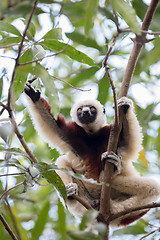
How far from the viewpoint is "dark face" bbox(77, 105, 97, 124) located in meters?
5.32

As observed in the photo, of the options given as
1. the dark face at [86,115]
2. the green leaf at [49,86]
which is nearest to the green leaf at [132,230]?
the dark face at [86,115]

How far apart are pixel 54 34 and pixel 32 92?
121 centimetres

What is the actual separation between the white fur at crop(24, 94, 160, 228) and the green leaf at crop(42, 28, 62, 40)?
49.7 inches

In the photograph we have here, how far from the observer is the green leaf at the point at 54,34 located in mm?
3576

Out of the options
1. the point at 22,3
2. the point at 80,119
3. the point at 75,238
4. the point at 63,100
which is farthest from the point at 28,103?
the point at 75,238

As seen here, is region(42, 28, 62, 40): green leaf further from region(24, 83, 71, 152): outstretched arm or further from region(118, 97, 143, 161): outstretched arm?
region(118, 97, 143, 161): outstretched arm

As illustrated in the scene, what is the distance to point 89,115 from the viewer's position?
210 inches

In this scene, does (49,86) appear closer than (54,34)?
Yes

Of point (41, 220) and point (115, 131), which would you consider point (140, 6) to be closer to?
point (115, 131)

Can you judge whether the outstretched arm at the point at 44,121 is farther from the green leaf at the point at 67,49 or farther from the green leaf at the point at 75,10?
the green leaf at the point at 75,10

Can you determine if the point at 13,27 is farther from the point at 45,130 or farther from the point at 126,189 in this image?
the point at 126,189

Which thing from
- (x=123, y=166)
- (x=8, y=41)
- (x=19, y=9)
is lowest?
(x=123, y=166)

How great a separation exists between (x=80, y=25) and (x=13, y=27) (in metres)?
0.79

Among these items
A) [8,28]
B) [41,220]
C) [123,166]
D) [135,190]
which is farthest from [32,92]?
[41,220]
